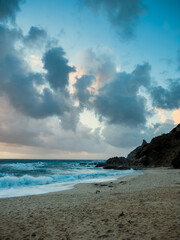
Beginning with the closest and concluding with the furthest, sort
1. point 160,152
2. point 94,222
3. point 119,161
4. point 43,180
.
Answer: point 94,222 → point 43,180 → point 160,152 → point 119,161

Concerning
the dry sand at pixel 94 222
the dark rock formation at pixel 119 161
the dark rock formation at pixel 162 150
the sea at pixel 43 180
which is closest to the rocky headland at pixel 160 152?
the dark rock formation at pixel 162 150

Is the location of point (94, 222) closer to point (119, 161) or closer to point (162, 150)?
point (162, 150)

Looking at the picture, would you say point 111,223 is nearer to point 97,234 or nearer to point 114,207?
point 97,234

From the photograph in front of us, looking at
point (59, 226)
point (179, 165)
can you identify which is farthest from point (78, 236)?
point (179, 165)

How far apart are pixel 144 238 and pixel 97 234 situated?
4.08ft

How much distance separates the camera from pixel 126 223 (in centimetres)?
518

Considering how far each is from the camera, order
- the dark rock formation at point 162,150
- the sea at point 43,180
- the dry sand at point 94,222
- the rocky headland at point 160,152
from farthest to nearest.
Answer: the dark rock formation at point 162,150 → the rocky headland at point 160,152 → the sea at point 43,180 → the dry sand at point 94,222

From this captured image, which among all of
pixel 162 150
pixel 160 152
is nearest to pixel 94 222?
pixel 160 152

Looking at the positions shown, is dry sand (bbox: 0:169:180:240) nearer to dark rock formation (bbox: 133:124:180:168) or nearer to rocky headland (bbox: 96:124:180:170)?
rocky headland (bbox: 96:124:180:170)

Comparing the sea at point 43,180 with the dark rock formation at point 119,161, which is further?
the dark rock formation at point 119,161

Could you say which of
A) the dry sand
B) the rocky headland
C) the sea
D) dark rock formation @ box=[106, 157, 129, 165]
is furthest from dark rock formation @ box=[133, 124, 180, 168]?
the dry sand

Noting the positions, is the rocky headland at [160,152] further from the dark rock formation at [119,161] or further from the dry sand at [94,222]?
the dry sand at [94,222]

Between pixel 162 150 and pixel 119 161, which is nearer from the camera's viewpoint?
pixel 162 150

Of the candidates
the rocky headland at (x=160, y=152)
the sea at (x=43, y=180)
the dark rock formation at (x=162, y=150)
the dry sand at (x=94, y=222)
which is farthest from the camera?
the dark rock formation at (x=162, y=150)
